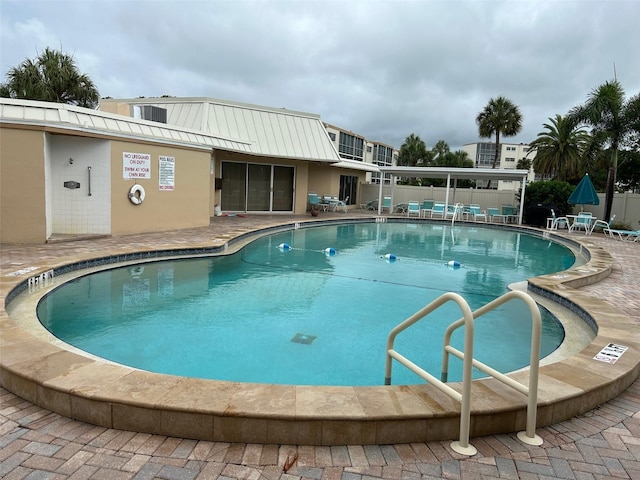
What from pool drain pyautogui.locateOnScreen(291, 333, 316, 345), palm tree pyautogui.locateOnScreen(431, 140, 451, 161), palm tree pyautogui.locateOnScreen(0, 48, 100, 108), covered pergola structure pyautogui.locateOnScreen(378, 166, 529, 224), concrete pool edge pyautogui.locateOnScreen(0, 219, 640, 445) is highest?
palm tree pyautogui.locateOnScreen(431, 140, 451, 161)

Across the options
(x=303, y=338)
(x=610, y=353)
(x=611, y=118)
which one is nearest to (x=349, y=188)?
(x=611, y=118)

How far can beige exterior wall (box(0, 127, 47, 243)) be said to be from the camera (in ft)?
28.2

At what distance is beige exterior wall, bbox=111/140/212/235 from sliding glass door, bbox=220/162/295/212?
14.3 ft

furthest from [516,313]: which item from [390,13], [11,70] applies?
[11,70]

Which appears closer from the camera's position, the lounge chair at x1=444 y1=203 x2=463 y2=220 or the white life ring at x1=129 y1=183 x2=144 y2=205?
the white life ring at x1=129 y1=183 x2=144 y2=205

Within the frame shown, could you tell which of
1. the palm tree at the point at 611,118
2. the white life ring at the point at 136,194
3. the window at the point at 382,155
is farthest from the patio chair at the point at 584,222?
the window at the point at 382,155

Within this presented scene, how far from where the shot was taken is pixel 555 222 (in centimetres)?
1806

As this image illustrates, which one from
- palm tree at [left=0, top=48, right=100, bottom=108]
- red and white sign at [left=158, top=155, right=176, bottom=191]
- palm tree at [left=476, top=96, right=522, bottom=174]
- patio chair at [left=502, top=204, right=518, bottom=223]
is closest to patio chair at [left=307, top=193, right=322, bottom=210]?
red and white sign at [left=158, top=155, right=176, bottom=191]

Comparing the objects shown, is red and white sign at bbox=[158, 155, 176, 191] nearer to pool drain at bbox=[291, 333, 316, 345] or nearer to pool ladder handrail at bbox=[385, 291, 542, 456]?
pool drain at bbox=[291, 333, 316, 345]

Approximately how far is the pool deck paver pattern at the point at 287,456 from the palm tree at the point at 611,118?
19127 mm

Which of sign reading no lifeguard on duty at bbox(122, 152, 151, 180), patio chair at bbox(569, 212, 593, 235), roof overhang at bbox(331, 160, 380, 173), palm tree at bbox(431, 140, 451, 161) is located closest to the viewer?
sign reading no lifeguard on duty at bbox(122, 152, 151, 180)

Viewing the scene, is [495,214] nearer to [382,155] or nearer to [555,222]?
[555,222]

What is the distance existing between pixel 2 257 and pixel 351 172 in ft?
64.8

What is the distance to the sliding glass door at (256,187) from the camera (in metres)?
18.0
